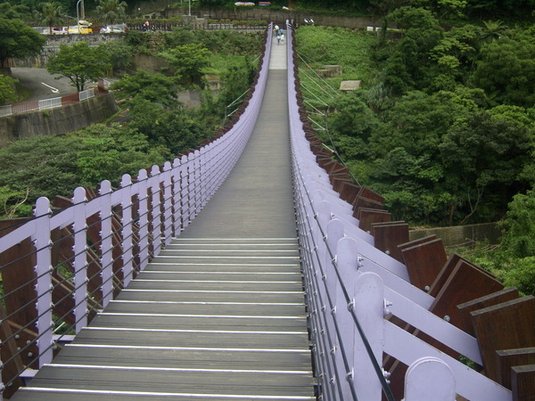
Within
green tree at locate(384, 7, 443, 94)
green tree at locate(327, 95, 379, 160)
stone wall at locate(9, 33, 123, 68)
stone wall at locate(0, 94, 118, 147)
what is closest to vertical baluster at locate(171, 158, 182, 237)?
green tree at locate(327, 95, 379, 160)

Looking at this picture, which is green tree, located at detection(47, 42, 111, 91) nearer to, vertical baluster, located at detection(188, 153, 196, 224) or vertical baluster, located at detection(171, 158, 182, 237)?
vertical baluster, located at detection(188, 153, 196, 224)

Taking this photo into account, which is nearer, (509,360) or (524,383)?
(524,383)

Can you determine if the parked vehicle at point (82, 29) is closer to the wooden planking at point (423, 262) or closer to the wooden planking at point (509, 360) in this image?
the wooden planking at point (423, 262)

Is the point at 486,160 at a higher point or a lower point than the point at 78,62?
lower

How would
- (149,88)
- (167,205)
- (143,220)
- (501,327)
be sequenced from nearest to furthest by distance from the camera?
(501,327) < (143,220) < (167,205) < (149,88)

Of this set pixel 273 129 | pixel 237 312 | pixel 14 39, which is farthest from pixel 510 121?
pixel 14 39

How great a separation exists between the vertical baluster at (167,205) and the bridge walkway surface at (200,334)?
0.48 feet

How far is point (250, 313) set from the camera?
17.5ft

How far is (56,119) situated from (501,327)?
98.1ft

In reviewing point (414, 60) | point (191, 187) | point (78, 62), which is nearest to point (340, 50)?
point (414, 60)

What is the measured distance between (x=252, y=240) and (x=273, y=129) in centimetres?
1462

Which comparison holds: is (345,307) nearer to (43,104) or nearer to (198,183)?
(198,183)

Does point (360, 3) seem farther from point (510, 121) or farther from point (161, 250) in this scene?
point (161, 250)

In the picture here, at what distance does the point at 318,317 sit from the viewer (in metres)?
4.07
